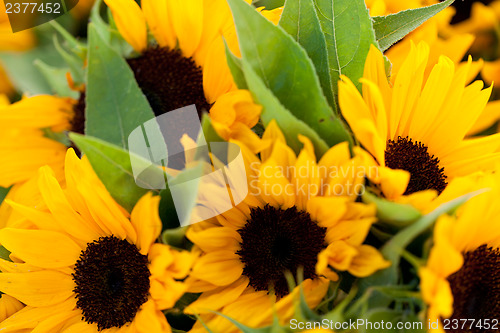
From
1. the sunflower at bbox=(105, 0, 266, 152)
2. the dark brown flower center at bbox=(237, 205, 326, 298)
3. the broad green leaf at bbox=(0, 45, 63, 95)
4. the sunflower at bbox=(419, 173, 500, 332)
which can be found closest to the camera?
the sunflower at bbox=(419, 173, 500, 332)

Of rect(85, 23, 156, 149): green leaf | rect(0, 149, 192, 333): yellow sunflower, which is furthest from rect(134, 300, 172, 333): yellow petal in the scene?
rect(85, 23, 156, 149): green leaf

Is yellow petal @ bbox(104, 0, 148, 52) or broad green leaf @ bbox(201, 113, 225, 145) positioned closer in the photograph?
broad green leaf @ bbox(201, 113, 225, 145)

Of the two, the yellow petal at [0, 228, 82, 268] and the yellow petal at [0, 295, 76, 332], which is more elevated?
the yellow petal at [0, 228, 82, 268]

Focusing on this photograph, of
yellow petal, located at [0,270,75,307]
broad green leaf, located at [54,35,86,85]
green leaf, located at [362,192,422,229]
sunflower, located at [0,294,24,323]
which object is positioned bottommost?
sunflower, located at [0,294,24,323]

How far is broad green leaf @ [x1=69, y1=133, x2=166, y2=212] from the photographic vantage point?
429 millimetres

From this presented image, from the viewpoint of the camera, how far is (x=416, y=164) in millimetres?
523

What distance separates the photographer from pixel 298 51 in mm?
448

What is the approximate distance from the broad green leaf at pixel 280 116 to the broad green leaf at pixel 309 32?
6 cm

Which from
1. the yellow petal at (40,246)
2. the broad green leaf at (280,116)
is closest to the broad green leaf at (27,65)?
the yellow petal at (40,246)

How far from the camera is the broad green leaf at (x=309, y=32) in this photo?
0.48m

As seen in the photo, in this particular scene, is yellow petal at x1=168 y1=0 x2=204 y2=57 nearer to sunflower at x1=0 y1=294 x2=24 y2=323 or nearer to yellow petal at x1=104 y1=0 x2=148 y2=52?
yellow petal at x1=104 y1=0 x2=148 y2=52

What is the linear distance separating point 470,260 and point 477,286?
2cm

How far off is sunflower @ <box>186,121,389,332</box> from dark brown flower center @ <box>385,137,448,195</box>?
91 millimetres

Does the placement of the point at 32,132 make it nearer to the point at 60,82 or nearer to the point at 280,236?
the point at 60,82
